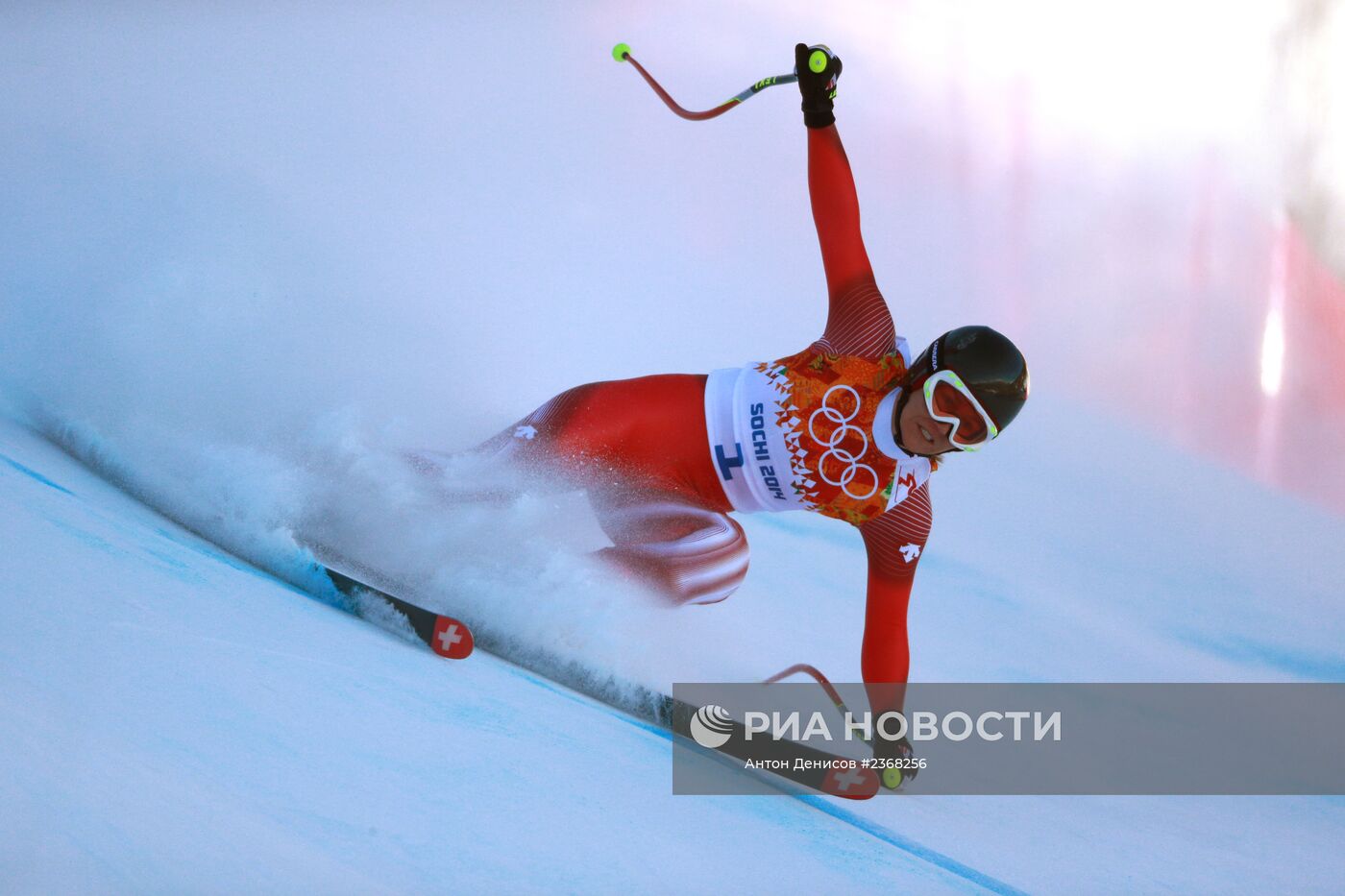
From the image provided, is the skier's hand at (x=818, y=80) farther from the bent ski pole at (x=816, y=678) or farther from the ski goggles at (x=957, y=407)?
the bent ski pole at (x=816, y=678)

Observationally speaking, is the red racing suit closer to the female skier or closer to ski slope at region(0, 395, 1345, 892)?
the female skier

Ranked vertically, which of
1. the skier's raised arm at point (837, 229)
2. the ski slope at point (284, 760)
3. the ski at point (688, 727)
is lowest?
the ski slope at point (284, 760)

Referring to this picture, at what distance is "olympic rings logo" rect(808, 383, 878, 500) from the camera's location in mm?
2500

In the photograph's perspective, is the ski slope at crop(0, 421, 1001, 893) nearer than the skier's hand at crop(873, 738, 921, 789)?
Yes

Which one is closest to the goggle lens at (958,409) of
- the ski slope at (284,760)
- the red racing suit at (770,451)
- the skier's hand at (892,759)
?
the red racing suit at (770,451)

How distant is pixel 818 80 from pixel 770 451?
895mm

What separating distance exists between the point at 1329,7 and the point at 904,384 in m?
2.97

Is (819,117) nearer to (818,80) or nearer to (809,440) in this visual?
(818,80)

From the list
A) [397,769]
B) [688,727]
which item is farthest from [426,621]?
[688,727]

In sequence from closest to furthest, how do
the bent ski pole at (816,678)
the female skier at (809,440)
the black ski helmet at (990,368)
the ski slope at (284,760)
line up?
the ski slope at (284,760) → the black ski helmet at (990,368) → the female skier at (809,440) → the bent ski pole at (816,678)

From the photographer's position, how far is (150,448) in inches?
116

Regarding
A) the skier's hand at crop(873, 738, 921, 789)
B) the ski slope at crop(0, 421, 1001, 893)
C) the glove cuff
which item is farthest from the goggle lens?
the ski slope at crop(0, 421, 1001, 893)

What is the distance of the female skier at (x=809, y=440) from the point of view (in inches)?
96.7

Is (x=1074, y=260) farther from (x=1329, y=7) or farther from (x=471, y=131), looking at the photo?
(x=471, y=131)
